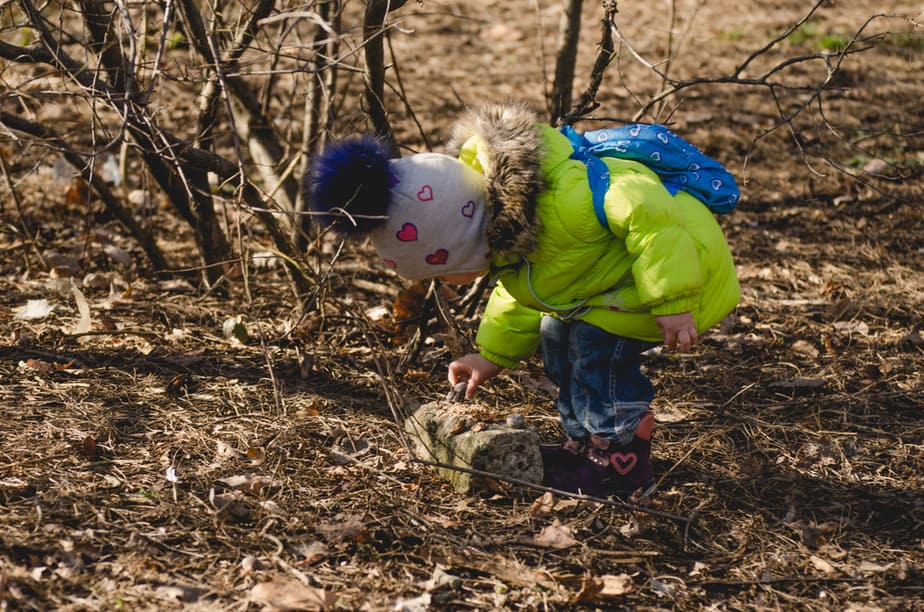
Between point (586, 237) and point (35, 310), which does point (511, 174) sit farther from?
point (35, 310)

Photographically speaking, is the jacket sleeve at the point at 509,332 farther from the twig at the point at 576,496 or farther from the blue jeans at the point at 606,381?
the twig at the point at 576,496

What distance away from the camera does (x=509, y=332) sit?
3.36 metres

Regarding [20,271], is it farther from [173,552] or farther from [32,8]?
[173,552]

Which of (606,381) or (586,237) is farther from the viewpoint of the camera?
(606,381)

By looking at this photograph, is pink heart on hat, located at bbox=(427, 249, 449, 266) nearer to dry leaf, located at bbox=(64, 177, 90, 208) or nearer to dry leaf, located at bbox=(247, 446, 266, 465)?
dry leaf, located at bbox=(247, 446, 266, 465)

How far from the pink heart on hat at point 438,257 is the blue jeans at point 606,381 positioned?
19.5 inches

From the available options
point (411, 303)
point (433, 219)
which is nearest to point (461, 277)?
point (433, 219)

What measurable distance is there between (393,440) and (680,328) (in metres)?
1.12

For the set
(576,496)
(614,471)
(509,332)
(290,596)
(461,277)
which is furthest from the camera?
(509,332)

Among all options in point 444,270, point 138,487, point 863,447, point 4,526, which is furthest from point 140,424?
point 863,447

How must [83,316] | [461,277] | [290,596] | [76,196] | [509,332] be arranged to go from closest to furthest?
[290,596]
[461,277]
[509,332]
[83,316]
[76,196]

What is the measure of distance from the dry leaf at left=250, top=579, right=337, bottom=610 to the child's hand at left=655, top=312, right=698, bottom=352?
118 centimetres

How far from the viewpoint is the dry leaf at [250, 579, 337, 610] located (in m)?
2.49

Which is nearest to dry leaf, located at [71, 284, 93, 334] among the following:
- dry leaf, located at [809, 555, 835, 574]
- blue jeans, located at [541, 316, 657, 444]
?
blue jeans, located at [541, 316, 657, 444]
